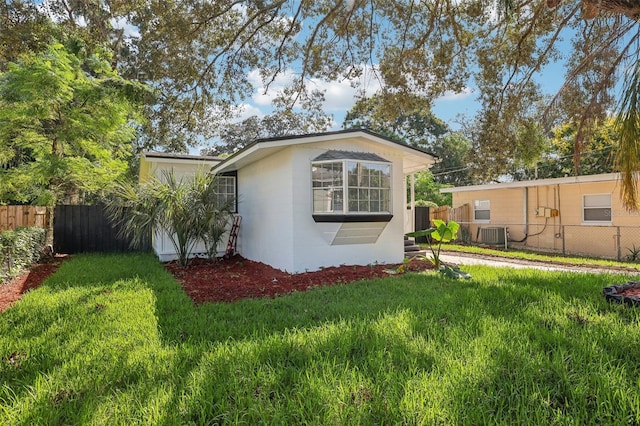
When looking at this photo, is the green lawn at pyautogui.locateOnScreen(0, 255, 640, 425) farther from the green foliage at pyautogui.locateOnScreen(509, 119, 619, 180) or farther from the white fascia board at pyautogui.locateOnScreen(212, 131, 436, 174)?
the green foliage at pyautogui.locateOnScreen(509, 119, 619, 180)

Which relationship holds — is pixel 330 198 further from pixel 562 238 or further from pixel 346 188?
pixel 562 238

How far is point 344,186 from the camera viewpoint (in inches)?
318

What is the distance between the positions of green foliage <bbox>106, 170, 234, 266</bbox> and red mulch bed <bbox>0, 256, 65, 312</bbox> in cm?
200

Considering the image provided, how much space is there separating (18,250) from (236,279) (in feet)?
16.5

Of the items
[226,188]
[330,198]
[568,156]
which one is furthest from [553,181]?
[226,188]

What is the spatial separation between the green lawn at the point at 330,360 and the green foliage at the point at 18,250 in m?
2.65

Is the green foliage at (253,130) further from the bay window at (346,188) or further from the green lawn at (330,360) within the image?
the green lawn at (330,360)

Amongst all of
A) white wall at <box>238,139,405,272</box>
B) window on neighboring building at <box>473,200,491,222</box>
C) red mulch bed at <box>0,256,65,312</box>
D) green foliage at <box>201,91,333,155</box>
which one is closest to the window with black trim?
white wall at <box>238,139,405,272</box>

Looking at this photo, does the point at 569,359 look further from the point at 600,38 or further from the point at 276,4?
the point at 276,4

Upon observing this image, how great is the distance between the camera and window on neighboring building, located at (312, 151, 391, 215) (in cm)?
812

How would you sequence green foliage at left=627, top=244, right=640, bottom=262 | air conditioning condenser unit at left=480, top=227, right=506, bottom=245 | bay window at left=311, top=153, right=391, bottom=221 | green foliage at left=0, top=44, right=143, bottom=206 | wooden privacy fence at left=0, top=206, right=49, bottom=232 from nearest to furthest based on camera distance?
green foliage at left=0, top=44, right=143, bottom=206
bay window at left=311, top=153, right=391, bottom=221
wooden privacy fence at left=0, top=206, right=49, bottom=232
green foliage at left=627, top=244, right=640, bottom=262
air conditioning condenser unit at left=480, top=227, right=506, bottom=245

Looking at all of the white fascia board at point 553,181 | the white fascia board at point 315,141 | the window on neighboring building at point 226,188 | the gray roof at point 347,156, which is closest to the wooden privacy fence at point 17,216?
the window on neighboring building at point 226,188

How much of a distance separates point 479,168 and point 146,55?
10.2 metres

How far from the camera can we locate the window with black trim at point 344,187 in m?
8.12
